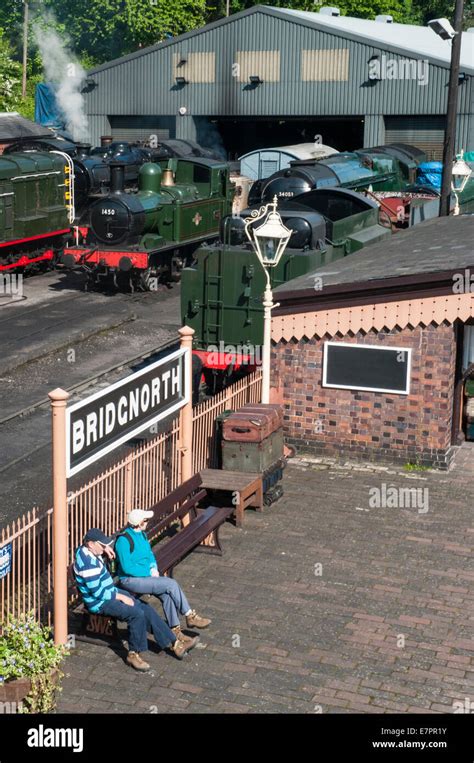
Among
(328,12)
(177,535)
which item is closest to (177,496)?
(177,535)

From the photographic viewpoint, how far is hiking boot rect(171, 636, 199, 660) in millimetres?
9336

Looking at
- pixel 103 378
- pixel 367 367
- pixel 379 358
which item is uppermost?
pixel 379 358

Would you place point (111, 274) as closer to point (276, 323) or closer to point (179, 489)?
point (276, 323)

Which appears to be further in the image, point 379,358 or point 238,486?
point 379,358

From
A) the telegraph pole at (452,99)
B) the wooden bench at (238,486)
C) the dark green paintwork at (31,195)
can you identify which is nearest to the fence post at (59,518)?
the wooden bench at (238,486)

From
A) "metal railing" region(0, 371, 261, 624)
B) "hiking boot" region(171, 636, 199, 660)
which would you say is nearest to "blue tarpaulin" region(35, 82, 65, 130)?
"metal railing" region(0, 371, 261, 624)

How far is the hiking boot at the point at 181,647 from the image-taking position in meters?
9.34

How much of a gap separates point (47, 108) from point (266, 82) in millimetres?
14428

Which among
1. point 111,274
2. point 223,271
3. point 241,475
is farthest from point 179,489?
point 111,274

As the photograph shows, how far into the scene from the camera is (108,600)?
916 cm

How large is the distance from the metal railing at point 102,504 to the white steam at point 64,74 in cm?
3884

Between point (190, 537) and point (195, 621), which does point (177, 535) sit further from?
point (195, 621)

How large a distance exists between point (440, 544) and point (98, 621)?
4.37 meters

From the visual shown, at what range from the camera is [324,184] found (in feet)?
97.2
